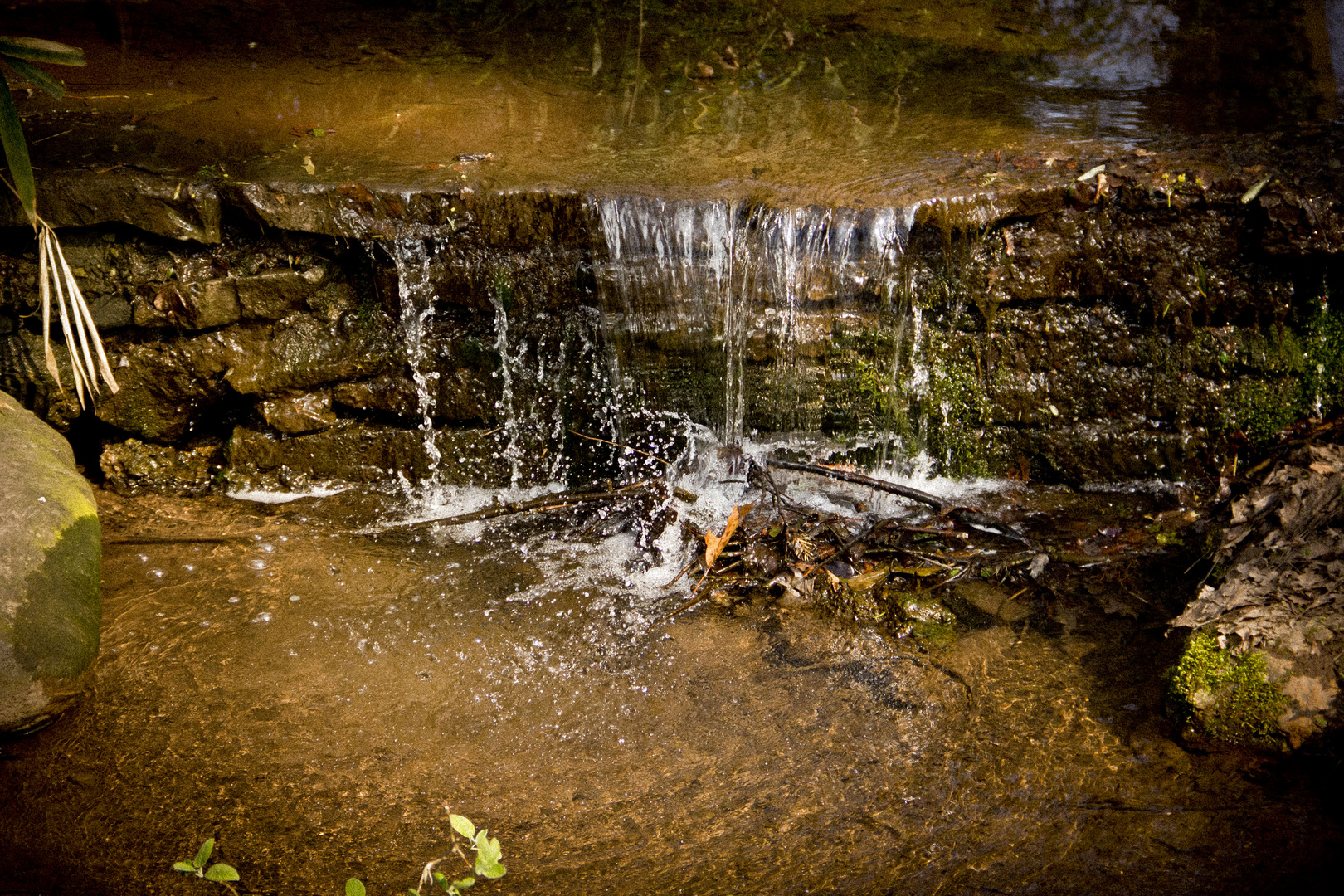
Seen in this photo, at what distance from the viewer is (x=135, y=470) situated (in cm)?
399

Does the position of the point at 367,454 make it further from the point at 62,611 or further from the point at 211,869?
the point at 211,869

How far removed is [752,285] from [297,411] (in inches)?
86.1

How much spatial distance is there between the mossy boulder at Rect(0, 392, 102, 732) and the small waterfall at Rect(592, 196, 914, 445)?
2.17 m

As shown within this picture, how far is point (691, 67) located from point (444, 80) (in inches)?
62.8

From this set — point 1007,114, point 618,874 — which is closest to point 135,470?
point 618,874

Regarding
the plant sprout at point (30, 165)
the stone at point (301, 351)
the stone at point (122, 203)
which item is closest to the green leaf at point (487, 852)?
the plant sprout at point (30, 165)

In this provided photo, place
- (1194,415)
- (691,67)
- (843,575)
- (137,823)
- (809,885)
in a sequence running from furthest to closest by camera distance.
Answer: (691,67) < (1194,415) < (843,575) < (137,823) < (809,885)

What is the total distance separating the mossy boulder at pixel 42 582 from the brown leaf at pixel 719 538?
215 cm

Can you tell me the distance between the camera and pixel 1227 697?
7.99 feet

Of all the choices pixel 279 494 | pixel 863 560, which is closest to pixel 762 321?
pixel 863 560

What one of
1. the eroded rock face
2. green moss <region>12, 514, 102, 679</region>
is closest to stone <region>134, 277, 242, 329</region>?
the eroded rock face

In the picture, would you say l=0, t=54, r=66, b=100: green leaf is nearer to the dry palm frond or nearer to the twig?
the dry palm frond

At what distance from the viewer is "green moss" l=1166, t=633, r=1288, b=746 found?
2396mm

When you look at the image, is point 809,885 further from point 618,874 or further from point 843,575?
point 843,575
